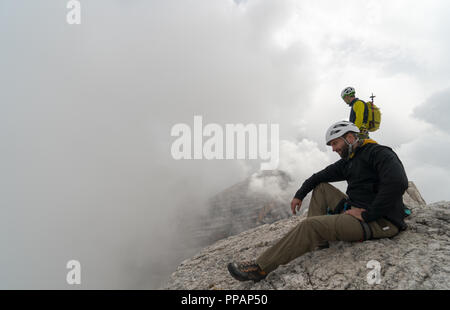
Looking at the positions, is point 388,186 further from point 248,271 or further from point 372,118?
point 372,118

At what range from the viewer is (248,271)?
5820 millimetres

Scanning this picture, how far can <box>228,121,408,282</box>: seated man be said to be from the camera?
5.11 meters

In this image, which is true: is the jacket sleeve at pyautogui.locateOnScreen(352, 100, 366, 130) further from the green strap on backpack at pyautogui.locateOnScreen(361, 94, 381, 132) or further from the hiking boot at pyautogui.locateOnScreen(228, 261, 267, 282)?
the hiking boot at pyautogui.locateOnScreen(228, 261, 267, 282)

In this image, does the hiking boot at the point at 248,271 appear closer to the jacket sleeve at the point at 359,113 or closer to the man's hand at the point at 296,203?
the man's hand at the point at 296,203

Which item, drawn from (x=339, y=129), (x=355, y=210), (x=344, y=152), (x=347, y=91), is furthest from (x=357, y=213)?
(x=347, y=91)

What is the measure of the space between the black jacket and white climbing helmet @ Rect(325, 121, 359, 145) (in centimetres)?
60

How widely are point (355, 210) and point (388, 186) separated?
0.93m

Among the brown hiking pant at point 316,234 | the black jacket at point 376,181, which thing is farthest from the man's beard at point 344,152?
the brown hiking pant at point 316,234

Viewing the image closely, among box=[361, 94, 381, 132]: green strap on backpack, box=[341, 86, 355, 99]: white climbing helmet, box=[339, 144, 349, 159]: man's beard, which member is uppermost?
box=[341, 86, 355, 99]: white climbing helmet

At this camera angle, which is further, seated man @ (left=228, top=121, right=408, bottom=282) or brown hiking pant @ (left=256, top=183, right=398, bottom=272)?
brown hiking pant @ (left=256, top=183, right=398, bottom=272)

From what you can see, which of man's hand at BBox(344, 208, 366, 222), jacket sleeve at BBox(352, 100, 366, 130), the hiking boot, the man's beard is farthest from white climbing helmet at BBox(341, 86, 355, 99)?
the hiking boot

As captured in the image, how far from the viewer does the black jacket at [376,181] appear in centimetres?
503
